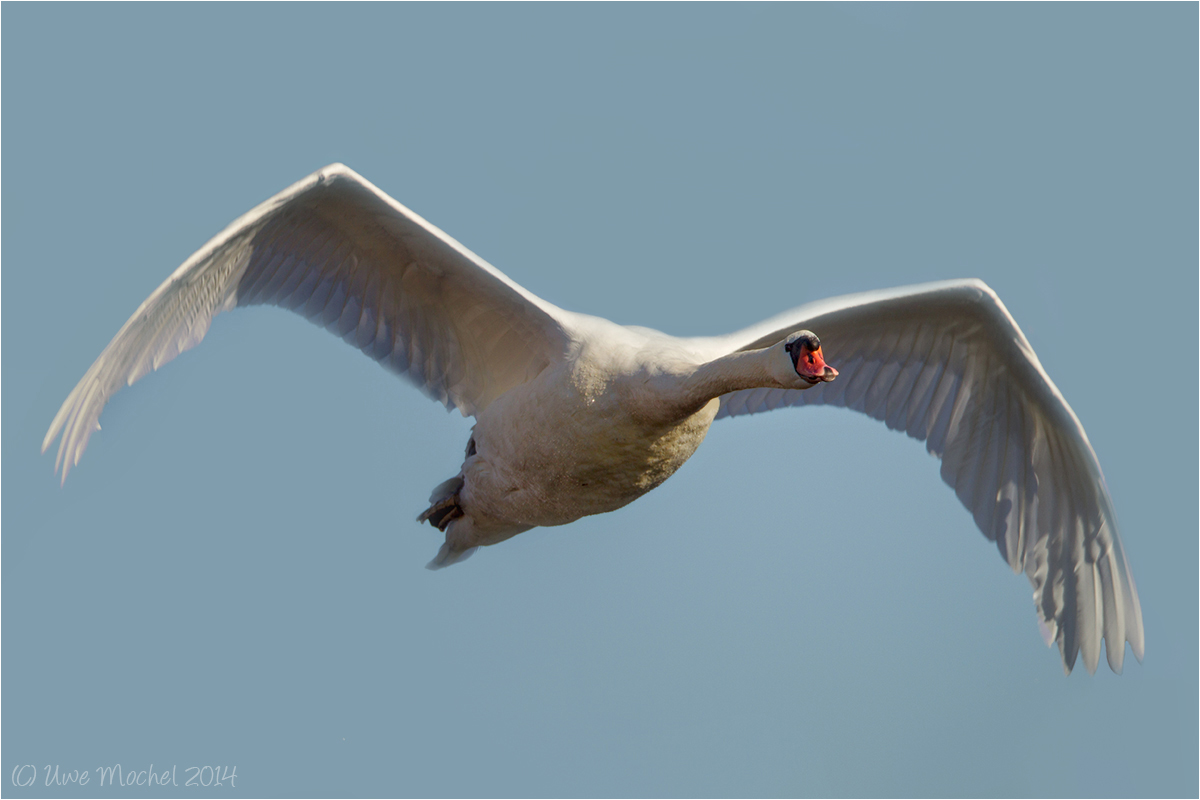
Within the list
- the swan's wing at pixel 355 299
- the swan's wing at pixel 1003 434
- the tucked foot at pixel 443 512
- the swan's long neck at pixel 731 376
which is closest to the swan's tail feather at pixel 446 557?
the tucked foot at pixel 443 512

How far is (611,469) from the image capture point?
312 inches

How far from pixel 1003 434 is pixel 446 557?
3974 millimetres

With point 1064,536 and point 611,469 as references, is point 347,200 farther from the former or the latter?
point 1064,536

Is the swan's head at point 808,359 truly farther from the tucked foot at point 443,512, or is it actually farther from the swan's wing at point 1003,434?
the tucked foot at point 443,512

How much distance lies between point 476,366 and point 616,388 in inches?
65.8

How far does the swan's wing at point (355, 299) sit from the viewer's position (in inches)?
304

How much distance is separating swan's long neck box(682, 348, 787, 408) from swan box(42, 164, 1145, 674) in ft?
0.04

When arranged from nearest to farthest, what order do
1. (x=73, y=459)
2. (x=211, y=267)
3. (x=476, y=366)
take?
(x=73, y=459), (x=211, y=267), (x=476, y=366)

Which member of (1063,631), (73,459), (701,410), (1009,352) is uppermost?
(1009,352)

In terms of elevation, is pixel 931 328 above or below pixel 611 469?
above

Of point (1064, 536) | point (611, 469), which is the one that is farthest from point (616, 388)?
point (1064, 536)

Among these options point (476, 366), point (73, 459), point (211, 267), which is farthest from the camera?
point (476, 366)

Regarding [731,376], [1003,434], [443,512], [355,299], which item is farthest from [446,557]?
[1003,434]

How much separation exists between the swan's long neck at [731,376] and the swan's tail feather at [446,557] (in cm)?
293
